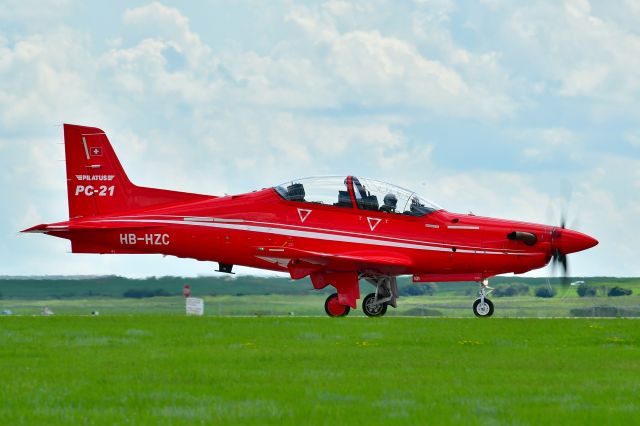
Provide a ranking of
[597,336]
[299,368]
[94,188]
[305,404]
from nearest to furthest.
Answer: [305,404]
[299,368]
[597,336]
[94,188]

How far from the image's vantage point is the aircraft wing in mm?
31828

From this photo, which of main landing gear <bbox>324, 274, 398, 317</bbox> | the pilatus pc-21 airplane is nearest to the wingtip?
the pilatus pc-21 airplane

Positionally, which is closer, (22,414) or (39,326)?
(22,414)

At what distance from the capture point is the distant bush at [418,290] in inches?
1805

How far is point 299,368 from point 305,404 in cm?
377

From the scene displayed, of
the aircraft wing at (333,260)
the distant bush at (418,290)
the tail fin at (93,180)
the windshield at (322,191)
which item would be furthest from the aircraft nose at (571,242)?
the distant bush at (418,290)

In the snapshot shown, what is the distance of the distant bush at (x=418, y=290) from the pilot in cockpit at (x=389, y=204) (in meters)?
13.4

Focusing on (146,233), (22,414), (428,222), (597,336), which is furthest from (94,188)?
(22,414)

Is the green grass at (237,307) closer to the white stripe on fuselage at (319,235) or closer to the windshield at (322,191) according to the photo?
the white stripe on fuselage at (319,235)

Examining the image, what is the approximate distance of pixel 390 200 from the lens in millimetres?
32250

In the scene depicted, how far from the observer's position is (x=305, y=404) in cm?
1498

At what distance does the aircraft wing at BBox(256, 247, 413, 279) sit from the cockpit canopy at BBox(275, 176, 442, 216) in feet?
4.21

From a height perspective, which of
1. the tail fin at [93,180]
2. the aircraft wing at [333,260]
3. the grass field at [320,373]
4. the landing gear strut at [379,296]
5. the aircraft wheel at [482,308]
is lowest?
the grass field at [320,373]

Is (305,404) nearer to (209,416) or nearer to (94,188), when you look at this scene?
(209,416)
